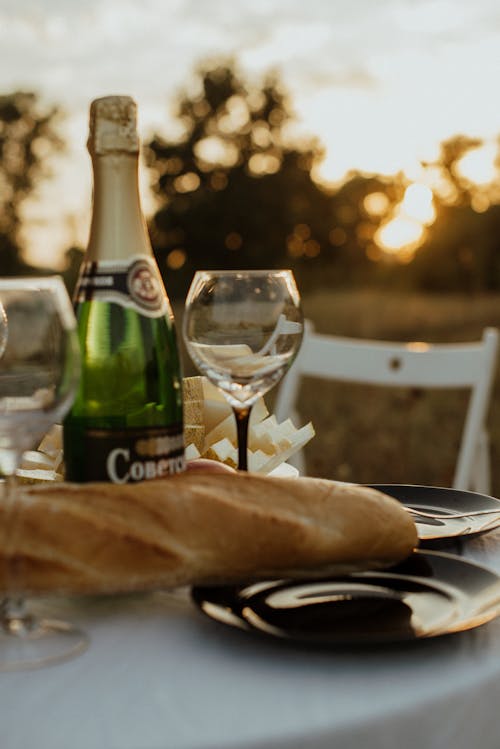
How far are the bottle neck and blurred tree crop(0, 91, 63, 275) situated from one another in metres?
21.3

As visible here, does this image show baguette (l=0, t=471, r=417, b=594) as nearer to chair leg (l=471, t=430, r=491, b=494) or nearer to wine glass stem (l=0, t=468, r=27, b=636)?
wine glass stem (l=0, t=468, r=27, b=636)

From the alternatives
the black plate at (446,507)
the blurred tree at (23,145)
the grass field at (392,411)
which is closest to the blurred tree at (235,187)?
the blurred tree at (23,145)

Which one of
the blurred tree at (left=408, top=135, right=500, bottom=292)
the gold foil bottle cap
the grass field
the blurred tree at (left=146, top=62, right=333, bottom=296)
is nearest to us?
the gold foil bottle cap

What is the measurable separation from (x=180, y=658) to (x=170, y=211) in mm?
23647

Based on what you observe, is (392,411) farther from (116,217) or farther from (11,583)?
(11,583)

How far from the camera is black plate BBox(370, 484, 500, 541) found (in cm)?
106

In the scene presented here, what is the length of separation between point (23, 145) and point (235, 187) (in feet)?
18.7

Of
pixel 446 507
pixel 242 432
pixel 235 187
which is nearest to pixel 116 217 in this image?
pixel 242 432

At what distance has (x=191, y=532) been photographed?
82 centimetres

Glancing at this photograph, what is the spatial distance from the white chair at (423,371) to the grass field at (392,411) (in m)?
0.38

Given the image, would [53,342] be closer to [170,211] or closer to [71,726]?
[71,726]

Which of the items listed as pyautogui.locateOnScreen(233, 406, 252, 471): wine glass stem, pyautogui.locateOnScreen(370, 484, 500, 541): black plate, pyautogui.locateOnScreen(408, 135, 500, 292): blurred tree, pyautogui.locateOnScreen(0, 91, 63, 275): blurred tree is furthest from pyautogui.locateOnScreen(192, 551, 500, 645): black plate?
pyautogui.locateOnScreen(0, 91, 63, 275): blurred tree

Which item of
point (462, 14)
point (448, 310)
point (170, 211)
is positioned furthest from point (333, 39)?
point (170, 211)

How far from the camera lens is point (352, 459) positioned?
6324mm
